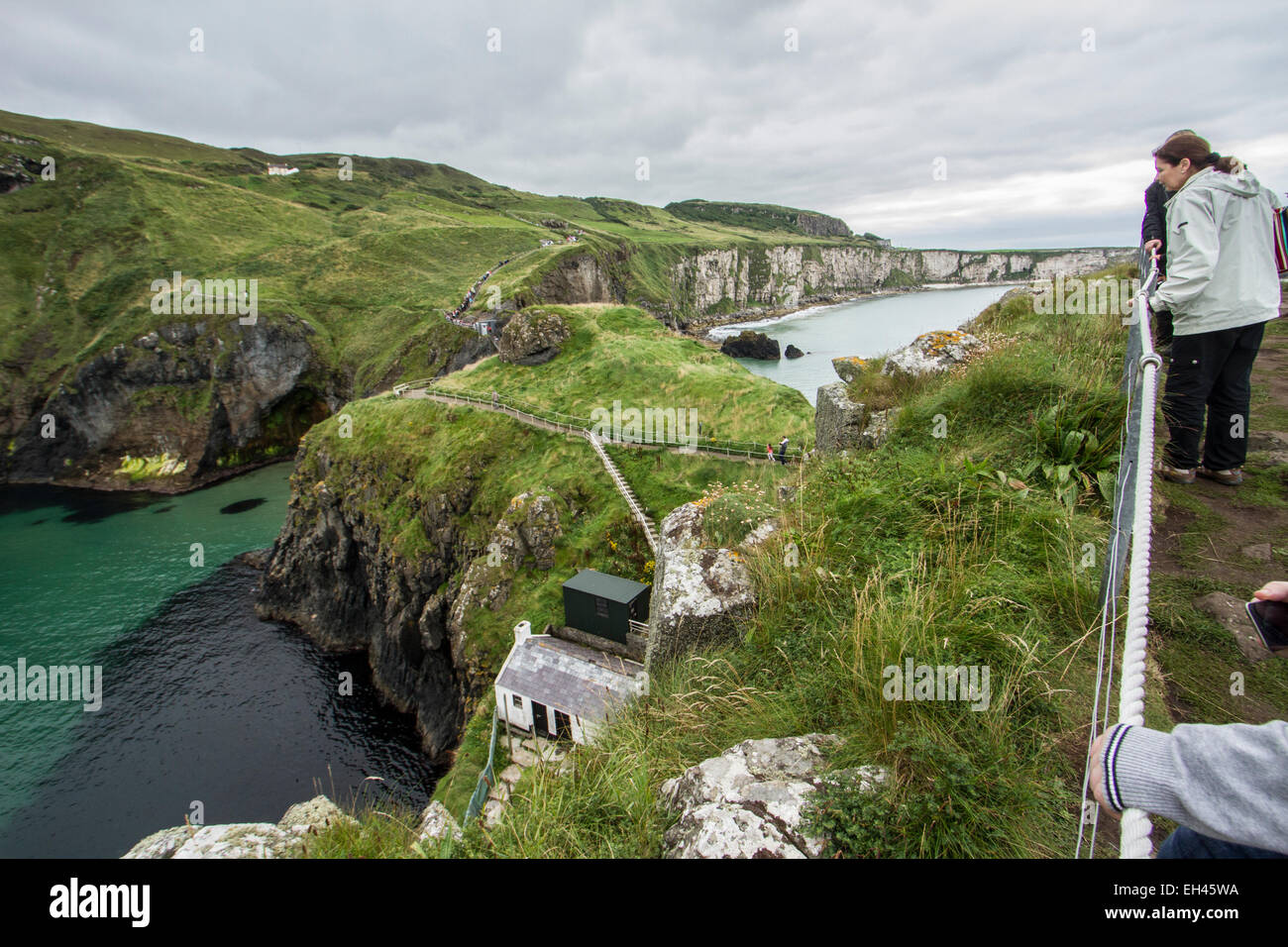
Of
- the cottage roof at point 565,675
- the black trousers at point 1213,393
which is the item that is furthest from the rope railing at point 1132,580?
the cottage roof at point 565,675

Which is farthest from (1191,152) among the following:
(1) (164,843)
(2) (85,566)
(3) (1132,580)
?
(2) (85,566)

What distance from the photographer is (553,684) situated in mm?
19672

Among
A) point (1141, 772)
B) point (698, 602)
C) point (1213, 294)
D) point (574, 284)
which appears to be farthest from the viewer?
point (574, 284)

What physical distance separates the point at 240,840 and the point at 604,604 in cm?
1624

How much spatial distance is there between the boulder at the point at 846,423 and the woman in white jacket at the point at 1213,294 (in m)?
3.57

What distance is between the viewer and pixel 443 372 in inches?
2436

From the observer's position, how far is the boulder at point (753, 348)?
347ft

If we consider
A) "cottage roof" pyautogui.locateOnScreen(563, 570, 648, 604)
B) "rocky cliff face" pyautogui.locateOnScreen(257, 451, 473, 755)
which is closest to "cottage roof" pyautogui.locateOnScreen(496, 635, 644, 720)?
"cottage roof" pyautogui.locateOnScreen(563, 570, 648, 604)

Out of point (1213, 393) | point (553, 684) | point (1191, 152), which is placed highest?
point (1191, 152)

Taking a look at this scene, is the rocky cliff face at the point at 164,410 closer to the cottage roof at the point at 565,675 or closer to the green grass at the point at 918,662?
the cottage roof at the point at 565,675

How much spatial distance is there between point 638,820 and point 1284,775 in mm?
3372

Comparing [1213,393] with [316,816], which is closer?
[1213,393]

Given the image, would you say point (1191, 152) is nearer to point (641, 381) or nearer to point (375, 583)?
point (641, 381)

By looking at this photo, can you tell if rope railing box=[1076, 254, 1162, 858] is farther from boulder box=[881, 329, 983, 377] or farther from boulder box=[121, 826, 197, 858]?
boulder box=[121, 826, 197, 858]
